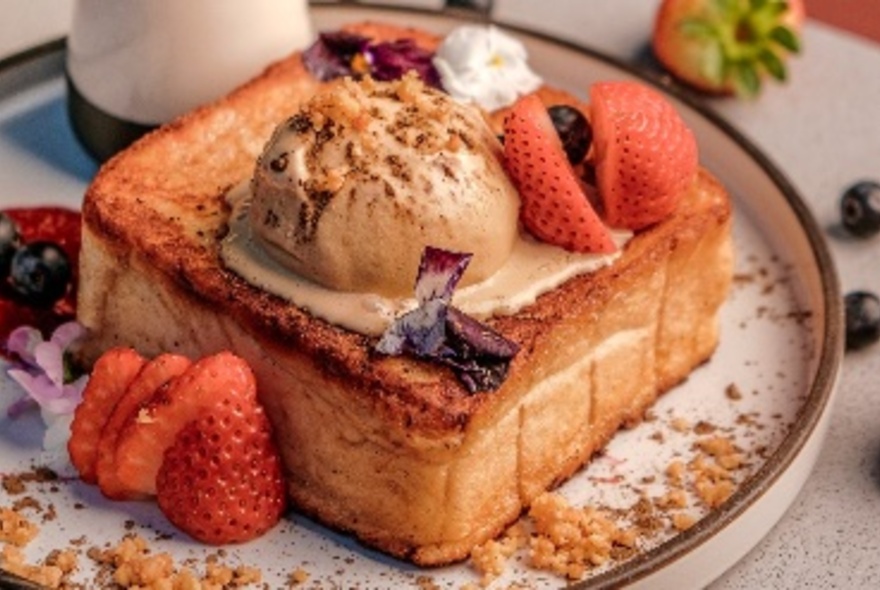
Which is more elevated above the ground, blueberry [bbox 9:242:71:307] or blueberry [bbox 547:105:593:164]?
blueberry [bbox 547:105:593:164]

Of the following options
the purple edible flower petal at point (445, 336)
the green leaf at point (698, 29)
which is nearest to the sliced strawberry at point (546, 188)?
the purple edible flower petal at point (445, 336)

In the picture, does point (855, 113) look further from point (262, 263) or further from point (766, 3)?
point (262, 263)

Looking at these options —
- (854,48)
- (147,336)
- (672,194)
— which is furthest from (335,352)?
(854,48)

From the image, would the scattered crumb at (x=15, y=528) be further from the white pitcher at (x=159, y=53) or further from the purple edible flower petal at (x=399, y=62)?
the purple edible flower petal at (x=399, y=62)

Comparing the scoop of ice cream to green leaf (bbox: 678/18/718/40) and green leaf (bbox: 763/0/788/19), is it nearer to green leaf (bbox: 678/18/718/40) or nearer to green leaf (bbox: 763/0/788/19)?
green leaf (bbox: 678/18/718/40)

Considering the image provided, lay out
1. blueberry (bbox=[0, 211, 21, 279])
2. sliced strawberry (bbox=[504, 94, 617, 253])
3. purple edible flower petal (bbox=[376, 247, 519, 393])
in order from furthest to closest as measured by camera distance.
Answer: blueberry (bbox=[0, 211, 21, 279]), sliced strawberry (bbox=[504, 94, 617, 253]), purple edible flower petal (bbox=[376, 247, 519, 393])

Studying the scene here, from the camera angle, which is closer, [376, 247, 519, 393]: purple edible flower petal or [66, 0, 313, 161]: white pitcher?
[376, 247, 519, 393]: purple edible flower petal

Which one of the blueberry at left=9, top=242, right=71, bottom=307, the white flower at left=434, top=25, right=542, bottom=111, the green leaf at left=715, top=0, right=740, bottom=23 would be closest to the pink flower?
the blueberry at left=9, top=242, right=71, bottom=307

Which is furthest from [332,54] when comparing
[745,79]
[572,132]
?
[745,79]
